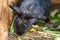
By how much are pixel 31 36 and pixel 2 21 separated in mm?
314

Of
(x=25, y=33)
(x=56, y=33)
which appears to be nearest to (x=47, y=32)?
(x=56, y=33)

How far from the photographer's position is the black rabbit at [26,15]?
2.00 metres

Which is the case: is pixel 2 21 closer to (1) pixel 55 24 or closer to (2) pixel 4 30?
(2) pixel 4 30

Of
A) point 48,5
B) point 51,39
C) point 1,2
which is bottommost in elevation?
point 51,39

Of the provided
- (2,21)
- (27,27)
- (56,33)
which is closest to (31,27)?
(27,27)

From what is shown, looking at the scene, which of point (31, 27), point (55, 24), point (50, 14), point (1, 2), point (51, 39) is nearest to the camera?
point (1, 2)

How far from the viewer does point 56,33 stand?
212 cm

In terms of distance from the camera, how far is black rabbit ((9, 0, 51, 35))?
200 cm

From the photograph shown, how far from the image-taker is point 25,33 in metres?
2.07

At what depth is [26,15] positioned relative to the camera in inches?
79.4

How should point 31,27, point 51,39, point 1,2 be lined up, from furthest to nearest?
point 31,27, point 51,39, point 1,2

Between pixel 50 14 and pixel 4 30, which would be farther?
pixel 50 14

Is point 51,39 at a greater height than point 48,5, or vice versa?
point 48,5

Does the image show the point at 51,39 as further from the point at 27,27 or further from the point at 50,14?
the point at 50,14
